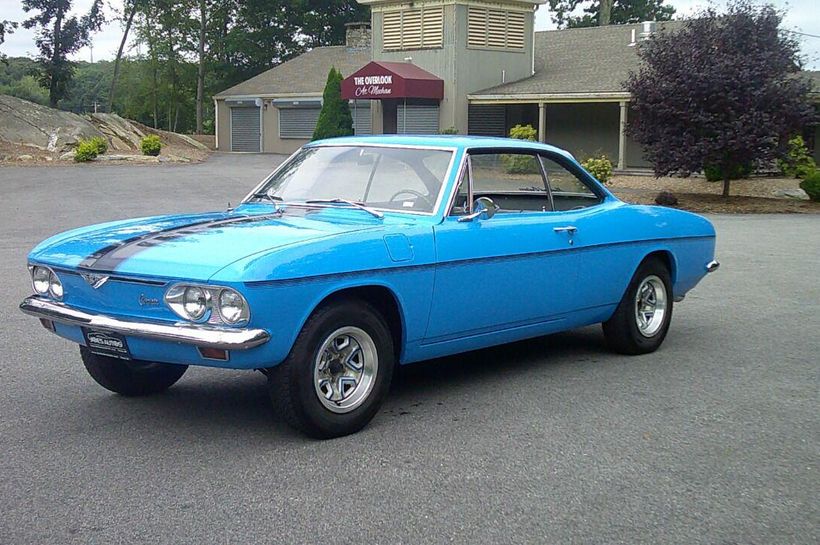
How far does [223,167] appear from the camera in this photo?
105 ft

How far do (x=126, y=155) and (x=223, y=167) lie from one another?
3.38 m

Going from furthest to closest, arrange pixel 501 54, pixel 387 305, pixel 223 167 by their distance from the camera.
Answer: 1. pixel 501 54
2. pixel 223 167
3. pixel 387 305

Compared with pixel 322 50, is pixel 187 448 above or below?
below

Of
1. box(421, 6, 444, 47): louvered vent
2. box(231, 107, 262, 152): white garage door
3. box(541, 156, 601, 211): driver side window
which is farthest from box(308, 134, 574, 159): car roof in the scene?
box(231, 107, 262, 152): white garage door

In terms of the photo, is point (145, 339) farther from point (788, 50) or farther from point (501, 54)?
point (501, 54)

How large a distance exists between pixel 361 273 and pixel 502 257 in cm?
123

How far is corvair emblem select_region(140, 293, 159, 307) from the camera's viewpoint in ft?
15.7

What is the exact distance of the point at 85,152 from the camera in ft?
99.2

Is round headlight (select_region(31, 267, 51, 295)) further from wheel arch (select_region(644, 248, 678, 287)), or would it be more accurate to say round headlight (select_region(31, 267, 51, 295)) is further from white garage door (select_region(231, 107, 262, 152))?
white garage door (select_region(231, 107, 262, 152))

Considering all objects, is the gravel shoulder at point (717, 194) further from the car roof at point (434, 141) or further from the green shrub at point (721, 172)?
the car roof at point (434, 141)

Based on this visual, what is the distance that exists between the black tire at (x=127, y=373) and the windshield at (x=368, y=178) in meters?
1.39

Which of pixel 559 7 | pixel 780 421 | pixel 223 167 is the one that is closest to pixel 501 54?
pixel 223 167

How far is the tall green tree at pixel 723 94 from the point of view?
70.3 feet

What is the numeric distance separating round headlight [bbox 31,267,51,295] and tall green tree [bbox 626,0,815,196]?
18626 mm
